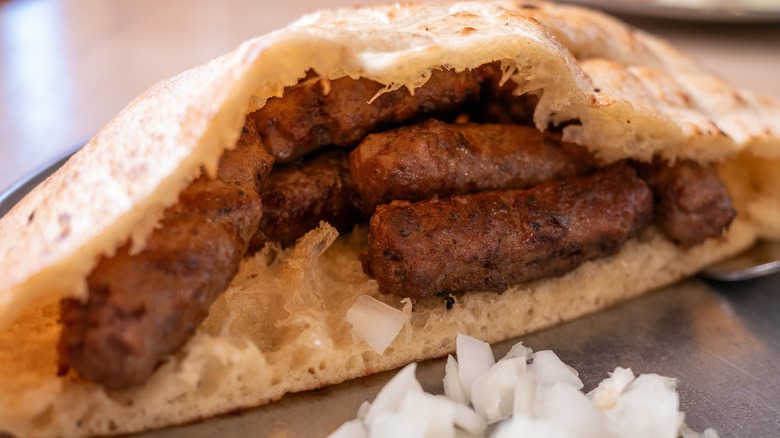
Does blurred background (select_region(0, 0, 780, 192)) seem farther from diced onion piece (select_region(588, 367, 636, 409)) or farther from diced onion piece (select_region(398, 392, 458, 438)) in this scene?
diced onion piece (select_region(588, 367, 636, 409))

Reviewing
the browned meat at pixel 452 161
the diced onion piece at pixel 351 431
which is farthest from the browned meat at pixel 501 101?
the diced onion piece at pixel 351 431

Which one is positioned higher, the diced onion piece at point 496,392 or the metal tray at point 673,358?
the diced onion piece at point 496,392

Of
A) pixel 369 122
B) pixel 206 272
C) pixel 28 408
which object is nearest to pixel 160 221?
pixel 206 272

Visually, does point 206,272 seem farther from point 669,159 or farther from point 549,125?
point 669,159

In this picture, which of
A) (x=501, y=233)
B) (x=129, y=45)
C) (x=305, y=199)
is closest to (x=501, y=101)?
(x=501, y=233)

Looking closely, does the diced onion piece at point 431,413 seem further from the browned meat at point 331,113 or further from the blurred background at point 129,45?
the blurred background at point 129,45

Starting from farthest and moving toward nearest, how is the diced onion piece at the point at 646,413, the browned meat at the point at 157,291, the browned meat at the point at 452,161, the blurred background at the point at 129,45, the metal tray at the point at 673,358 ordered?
the blurred background at the point at 129,45 < the browned meat at the point at 452,161 < the metal tray at the point at 673,358 < the diced onion piece at the point at 646,413 < the browned meat at the point at 157,291

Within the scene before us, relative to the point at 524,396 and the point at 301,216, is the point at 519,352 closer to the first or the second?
the point at 524,396

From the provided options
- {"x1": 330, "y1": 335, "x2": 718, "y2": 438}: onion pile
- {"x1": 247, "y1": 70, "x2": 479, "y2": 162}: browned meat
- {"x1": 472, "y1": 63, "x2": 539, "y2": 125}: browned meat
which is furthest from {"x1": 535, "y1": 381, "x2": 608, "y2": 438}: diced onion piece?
{"x1": 472, "y1": 63, "x2": 539, "y2": 125}: browned meat
